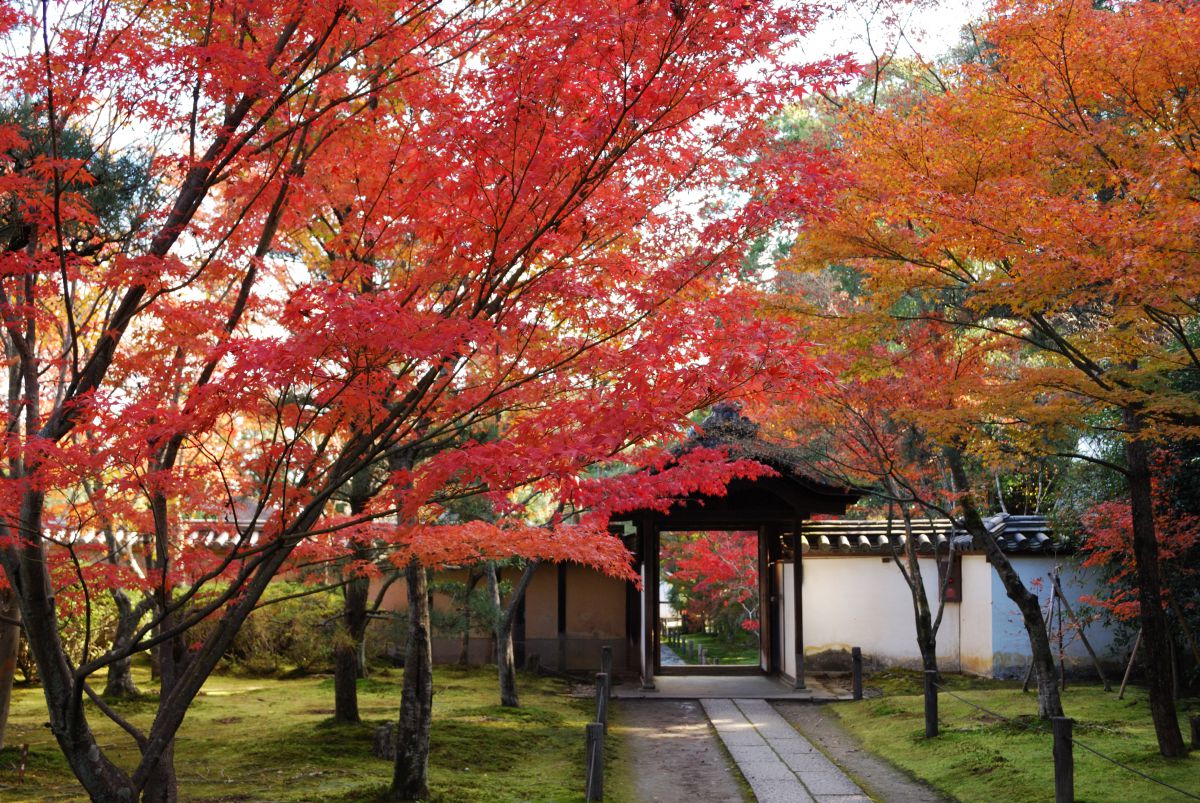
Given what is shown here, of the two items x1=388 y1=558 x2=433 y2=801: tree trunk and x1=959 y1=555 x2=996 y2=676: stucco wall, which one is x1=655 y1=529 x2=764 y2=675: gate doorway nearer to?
x1=959 y1=555 x2=996 y2=676: stucco wall

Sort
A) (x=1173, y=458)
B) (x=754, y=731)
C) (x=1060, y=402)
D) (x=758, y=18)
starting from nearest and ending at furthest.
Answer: (x=758, y=18) < (x=1060, y=402) < (x=754, y=731) < (x=1173, y=458)

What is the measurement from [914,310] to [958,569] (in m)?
5.25

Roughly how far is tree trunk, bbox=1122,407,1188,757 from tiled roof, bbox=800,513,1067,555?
6.83 meters

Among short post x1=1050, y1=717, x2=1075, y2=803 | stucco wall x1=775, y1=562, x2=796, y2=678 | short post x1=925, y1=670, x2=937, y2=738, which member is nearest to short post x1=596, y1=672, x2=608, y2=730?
short post x1=925, y1=670, x2=937, y2=738

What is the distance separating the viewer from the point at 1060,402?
953 cm

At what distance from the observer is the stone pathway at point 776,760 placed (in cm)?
946

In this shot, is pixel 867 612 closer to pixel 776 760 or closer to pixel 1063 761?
pixel 776 760

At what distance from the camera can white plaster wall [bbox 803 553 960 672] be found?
757 inches

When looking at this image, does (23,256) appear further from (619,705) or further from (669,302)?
(619,705)

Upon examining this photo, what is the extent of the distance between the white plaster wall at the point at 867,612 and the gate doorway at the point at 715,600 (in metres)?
1.10

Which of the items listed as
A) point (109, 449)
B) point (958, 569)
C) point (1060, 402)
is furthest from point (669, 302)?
point (958, 569)

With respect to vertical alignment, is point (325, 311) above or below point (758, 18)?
below

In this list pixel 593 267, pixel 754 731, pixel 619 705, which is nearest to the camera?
pixel 593 267

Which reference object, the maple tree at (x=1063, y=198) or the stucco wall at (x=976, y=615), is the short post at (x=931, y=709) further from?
the stucco wall at (x=976, y=615)
